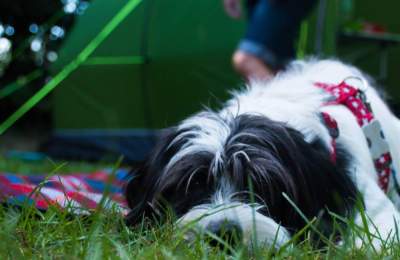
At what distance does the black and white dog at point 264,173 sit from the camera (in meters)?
2.05

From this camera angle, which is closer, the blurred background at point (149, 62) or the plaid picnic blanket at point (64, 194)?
the plaid picnic blanket at point (64, 194)

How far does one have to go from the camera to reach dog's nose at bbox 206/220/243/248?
1.71 meters

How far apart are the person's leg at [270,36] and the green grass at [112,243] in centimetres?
244

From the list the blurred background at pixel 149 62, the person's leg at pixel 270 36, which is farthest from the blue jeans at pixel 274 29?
the blurred background at pixel 149 62

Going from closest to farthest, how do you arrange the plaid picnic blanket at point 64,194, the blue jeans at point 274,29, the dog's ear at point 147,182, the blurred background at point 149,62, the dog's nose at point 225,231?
the dog's nose at point 225,231, the plaid picnic blanket at point 64,194, the dog's ear at point 147,182, the blue jeans at point 274,29, the blurred background at point 149,62

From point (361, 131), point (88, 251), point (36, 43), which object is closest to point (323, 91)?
point (361, 131)

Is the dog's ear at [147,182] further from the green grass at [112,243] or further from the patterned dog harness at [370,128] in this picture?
the patterned dog harness at [370,128]

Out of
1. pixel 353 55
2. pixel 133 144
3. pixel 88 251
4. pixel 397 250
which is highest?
pixel 88 251

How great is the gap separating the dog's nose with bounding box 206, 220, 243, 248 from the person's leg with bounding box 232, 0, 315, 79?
7.89ft

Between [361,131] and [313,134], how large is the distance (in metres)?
0.31

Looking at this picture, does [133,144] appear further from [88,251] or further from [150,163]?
[88,251]

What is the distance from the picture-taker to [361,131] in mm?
2660

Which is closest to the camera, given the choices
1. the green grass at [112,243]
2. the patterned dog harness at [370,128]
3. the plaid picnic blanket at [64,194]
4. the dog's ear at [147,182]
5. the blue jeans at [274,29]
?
the green grass at [112,243]

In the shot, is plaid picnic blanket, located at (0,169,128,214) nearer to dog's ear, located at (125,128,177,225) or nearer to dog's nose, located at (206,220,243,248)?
dog's ear, located at (125,128,177,225)
